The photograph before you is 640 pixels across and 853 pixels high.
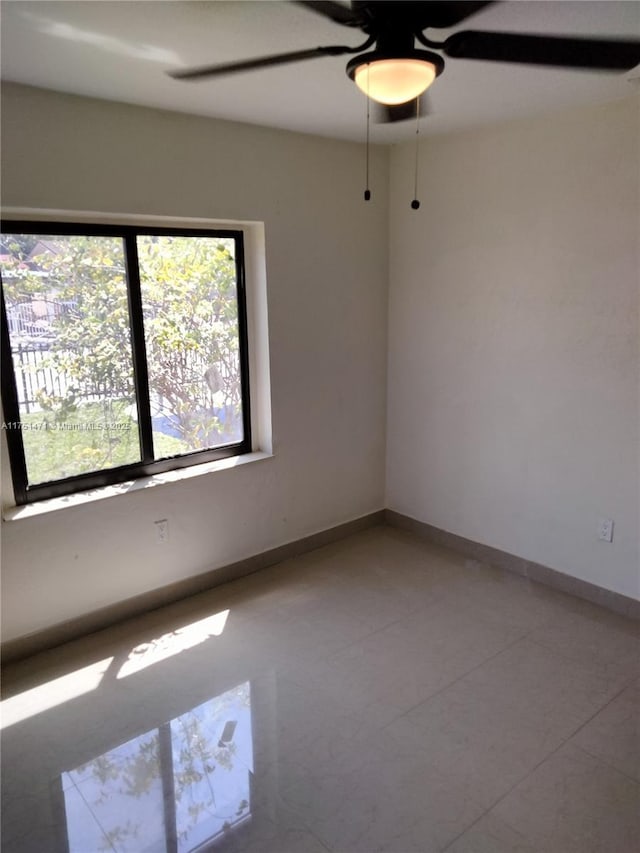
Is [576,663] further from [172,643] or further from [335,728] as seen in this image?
[172,643]

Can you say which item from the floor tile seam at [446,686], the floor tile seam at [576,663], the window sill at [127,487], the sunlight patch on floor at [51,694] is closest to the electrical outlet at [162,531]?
the window sill at [127,487]

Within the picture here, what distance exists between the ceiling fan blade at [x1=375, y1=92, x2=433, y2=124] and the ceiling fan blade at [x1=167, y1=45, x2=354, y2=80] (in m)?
0.66

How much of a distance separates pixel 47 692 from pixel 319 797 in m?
1.22

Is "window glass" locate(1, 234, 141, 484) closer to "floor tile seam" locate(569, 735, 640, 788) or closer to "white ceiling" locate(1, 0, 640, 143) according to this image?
"white ceiling" locate(1, 0, 640, 143)

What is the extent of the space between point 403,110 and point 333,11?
107 cm

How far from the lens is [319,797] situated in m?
1.89

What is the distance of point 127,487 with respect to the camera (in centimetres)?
284

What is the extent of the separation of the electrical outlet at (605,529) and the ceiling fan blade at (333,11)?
242 cm

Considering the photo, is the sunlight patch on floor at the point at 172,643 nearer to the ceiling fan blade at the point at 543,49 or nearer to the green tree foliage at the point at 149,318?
the green tree foliage at the point at 149,318

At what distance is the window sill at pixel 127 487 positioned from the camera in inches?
100

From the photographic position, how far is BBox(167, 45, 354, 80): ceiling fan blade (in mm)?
1537

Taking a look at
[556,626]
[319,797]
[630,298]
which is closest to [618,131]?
[630,298]

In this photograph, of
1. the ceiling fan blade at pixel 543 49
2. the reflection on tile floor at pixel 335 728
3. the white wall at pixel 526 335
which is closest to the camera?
the ceiling fan blade at pixel 543 49

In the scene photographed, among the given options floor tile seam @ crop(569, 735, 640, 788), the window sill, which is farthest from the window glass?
floor tile seam @ crop(569, 735, 640, 788)
